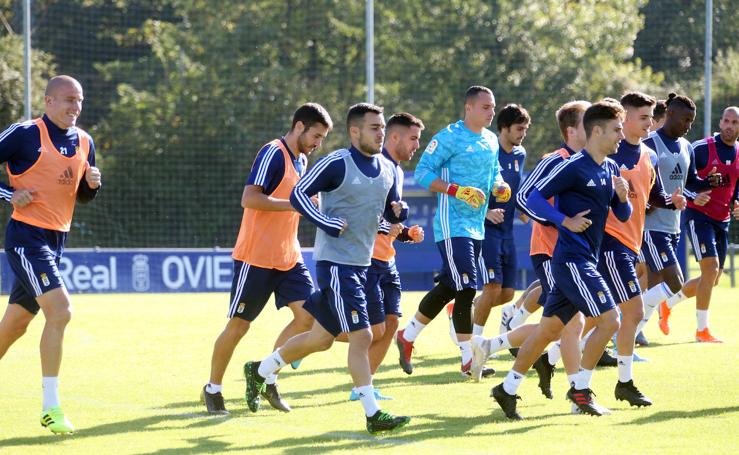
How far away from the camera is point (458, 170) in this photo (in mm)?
10016

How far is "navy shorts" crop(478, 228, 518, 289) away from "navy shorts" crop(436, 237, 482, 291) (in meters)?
0.82

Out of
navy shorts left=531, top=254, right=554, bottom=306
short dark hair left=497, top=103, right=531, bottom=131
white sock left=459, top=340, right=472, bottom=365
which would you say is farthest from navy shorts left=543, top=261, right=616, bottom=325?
short dark hair left=497, top=103, right=531, bottom=131

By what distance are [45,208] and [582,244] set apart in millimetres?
3476

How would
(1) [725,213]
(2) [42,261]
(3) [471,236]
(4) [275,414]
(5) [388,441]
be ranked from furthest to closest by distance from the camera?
(1) [725,213]
(3) [471,236]
(4) [275,414]
(2) [42,261]
(5) [388,441]

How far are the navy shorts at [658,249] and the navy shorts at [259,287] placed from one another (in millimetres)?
3974

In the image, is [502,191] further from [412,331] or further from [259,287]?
[259,287]

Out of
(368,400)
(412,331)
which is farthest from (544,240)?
(368,400)

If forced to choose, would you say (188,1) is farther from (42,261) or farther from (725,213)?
(42,261)

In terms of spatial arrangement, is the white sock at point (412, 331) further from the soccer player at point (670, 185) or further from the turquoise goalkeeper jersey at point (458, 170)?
the soccer player at point (670, 185)

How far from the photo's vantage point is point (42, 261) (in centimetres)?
776

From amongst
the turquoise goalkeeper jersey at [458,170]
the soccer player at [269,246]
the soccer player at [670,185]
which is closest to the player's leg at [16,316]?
the soccer player at [269,246]

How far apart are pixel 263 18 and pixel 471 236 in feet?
80.8

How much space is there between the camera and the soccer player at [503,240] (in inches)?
423

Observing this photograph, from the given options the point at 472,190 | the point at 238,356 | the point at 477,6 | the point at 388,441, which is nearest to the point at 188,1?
the point at 477,6
